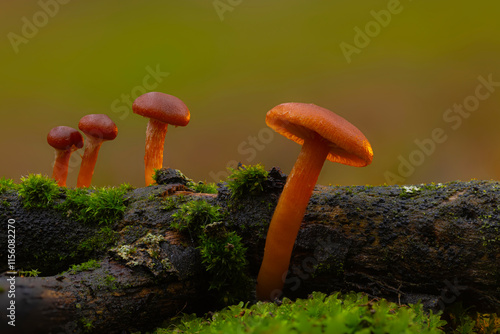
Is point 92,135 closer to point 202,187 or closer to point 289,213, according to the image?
point 202,187

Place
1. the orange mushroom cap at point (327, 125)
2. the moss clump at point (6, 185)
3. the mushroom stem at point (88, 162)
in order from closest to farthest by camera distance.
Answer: the orange mushroom cap at point (327, 125)
the moss clump at point (6, 185)
the mushroom stem at point (88, 162)

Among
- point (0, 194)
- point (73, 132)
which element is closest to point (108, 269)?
point (0, 194)

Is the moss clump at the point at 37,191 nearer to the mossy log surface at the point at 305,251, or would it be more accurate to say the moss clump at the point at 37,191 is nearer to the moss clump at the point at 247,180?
the mossy log surface at the point at 305,251

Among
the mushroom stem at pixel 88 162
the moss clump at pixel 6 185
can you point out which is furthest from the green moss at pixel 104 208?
the mushroom stem at pixel 88 162

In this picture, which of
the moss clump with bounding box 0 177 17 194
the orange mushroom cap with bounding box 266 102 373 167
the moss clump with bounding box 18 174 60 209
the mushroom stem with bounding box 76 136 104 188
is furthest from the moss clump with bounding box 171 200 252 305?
the mushroom stem with bounding box 76 136 104 188

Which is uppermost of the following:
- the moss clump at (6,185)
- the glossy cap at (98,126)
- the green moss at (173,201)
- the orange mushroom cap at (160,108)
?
the orange mushroom cap at (160,108)

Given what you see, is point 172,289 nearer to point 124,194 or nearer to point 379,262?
point 124,194

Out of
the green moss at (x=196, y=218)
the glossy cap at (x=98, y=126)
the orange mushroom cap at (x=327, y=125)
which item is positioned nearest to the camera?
the orange mushroom cap at (x=327, y=125)
